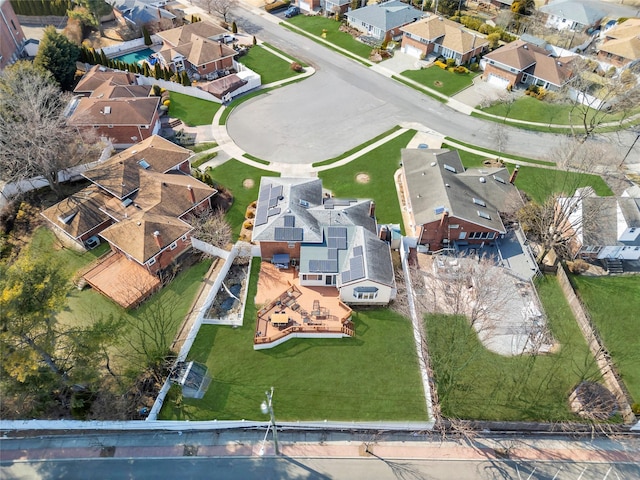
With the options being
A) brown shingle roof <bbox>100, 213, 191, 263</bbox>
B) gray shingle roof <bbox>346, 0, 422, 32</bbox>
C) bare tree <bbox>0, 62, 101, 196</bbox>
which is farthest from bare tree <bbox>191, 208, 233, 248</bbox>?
gray shingle roof <bbox>346, 0, 422, 32</bbox>

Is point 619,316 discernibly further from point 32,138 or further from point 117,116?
point 32,138

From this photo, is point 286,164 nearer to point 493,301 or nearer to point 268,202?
point 268,202

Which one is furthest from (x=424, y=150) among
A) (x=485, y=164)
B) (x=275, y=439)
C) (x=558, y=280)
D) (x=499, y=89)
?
(x=275, y=439)

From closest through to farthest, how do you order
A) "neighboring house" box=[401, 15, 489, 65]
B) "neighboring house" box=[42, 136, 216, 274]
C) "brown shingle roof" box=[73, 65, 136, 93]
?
"neighboring house" box=[42, 136, 216, 274] → "brown shingle roof" box=[73, 65, 136, 93] → "neighboring house" box=[401, 15, 489, 65]

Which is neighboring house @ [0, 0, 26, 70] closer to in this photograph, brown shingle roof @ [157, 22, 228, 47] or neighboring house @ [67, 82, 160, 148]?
neighboring house @ [67, 82, 160, 148]

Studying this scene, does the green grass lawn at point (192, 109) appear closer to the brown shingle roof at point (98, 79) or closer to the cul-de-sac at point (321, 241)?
the cul-de-sac at point (321, 241)

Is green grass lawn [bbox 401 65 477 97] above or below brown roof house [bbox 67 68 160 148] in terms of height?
above
